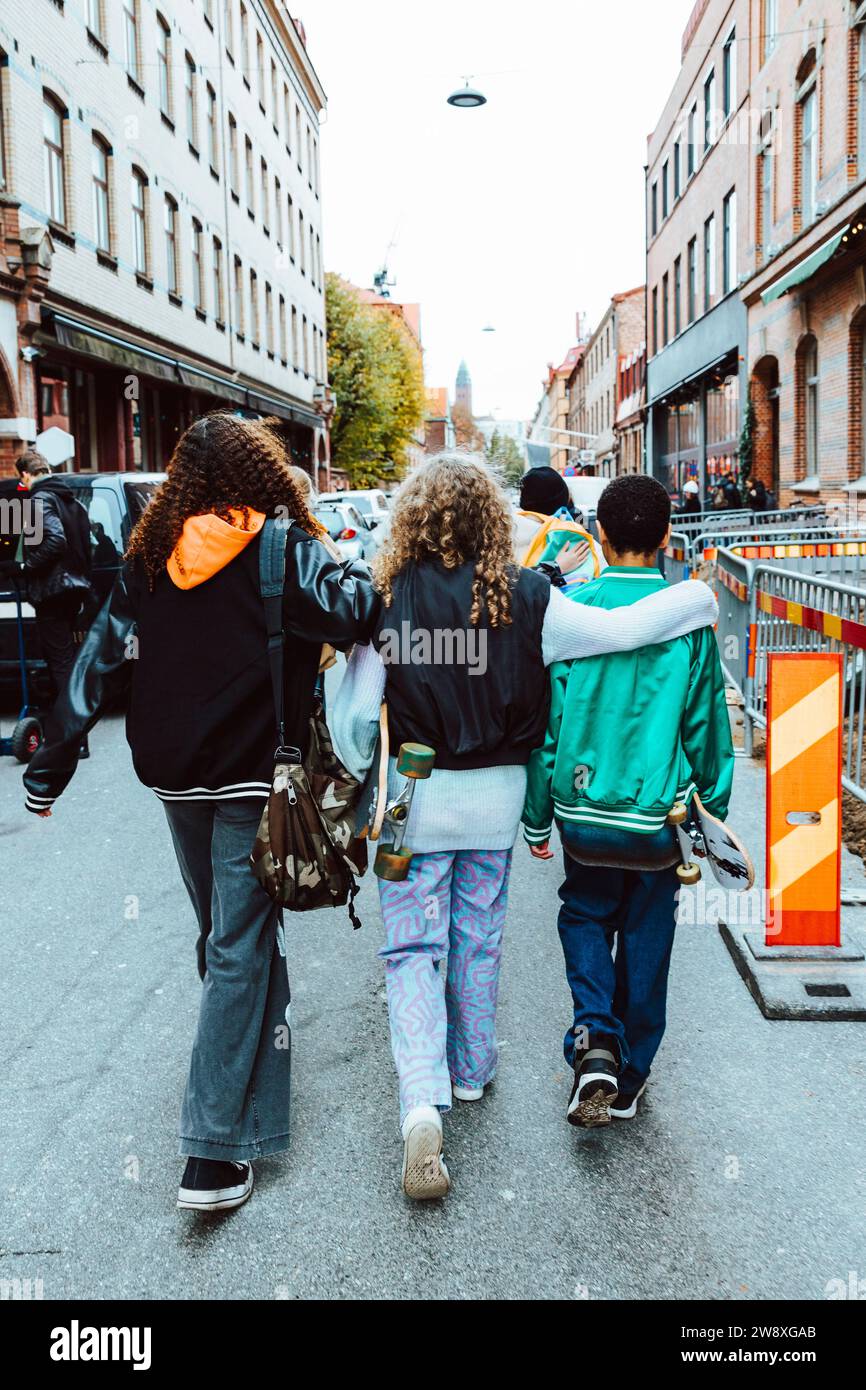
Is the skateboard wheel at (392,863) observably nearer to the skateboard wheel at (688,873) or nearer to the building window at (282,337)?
the skateboard wheel at (688,873)

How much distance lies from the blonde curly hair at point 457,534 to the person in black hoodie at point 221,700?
0.42ft

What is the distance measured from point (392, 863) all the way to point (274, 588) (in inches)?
29.9

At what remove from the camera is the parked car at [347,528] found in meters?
18.9

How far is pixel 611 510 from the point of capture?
11.3ft

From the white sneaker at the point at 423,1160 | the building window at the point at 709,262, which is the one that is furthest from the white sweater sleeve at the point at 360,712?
the building window at the point at 709,262

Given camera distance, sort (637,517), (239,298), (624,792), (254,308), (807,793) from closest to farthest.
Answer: (624,792) → (637,517) → (807,793) → (239,298) → (254,308)

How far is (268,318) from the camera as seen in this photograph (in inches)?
1478

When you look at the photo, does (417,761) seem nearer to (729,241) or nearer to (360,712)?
(360,712)

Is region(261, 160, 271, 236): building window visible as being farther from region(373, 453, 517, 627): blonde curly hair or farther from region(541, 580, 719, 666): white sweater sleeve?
region(541, 580, 719, 666): white sweater sleeve

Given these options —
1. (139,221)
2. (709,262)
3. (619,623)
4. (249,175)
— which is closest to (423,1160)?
(619,623)

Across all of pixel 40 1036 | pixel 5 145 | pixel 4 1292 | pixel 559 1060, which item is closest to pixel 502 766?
pixel 559 1060
